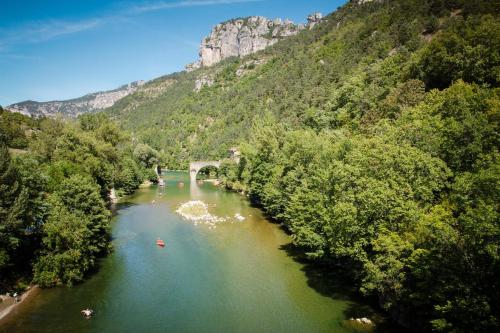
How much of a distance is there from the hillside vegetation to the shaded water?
3298mm

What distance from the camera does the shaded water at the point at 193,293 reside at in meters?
22.7

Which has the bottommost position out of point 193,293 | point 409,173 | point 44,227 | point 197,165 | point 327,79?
point 193,293

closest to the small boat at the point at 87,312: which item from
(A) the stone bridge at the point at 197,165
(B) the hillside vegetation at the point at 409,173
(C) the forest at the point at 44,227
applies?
(C) the forest at the point at 44,227

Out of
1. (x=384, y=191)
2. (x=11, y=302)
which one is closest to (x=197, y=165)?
(x=11, y=302)

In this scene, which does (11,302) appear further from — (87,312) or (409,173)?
(409,173)

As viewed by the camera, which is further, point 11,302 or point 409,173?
point 11,302

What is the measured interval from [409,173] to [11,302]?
27.5 meters

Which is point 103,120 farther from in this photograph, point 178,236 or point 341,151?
point 341,151

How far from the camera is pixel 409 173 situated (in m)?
23.0

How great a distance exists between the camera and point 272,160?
53.6m

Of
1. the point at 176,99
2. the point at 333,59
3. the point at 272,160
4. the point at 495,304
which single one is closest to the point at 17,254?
the point at 495,304

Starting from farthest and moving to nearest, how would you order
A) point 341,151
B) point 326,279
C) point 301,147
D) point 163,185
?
point 163,185, point 301,147, point 341,151, point 326,279

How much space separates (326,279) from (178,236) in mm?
19564

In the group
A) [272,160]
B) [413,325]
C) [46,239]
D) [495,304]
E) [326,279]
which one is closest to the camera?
[495,304]
